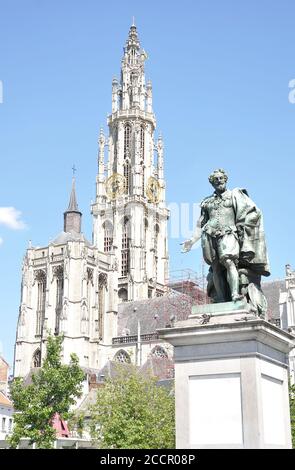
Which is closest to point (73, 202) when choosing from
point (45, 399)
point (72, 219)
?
point (72, 219)

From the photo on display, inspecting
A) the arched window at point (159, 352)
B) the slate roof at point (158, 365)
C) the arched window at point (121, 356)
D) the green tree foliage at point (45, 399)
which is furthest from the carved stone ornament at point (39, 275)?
the green tree foliage at point (45, 399)

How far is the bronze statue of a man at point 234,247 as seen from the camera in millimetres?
9609

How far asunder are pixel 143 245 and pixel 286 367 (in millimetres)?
82677

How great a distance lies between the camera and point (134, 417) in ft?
110

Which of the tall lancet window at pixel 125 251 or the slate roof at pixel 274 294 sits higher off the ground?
the tall lancet window at pixel 125 251

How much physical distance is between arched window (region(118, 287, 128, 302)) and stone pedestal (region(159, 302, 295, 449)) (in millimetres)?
82386

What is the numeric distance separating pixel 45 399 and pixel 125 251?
5422 cm

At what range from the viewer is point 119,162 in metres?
99.3

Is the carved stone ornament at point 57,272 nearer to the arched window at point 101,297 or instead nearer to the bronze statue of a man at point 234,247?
the arched window at point 101,297

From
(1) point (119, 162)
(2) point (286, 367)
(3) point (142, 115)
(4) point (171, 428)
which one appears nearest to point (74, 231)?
(1) point (119, 162)

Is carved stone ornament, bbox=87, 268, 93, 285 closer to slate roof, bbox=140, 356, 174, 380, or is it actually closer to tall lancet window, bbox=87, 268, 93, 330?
tall lancet window, bbox=87, 268, 93, 330

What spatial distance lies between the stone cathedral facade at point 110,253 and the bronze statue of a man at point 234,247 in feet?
220

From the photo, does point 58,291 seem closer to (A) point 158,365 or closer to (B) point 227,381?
(A) point 158,365

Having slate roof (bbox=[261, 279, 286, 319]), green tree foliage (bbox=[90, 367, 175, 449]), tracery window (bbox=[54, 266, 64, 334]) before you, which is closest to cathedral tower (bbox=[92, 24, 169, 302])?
tracery window (bbox=[54, 266, 64, 334])
